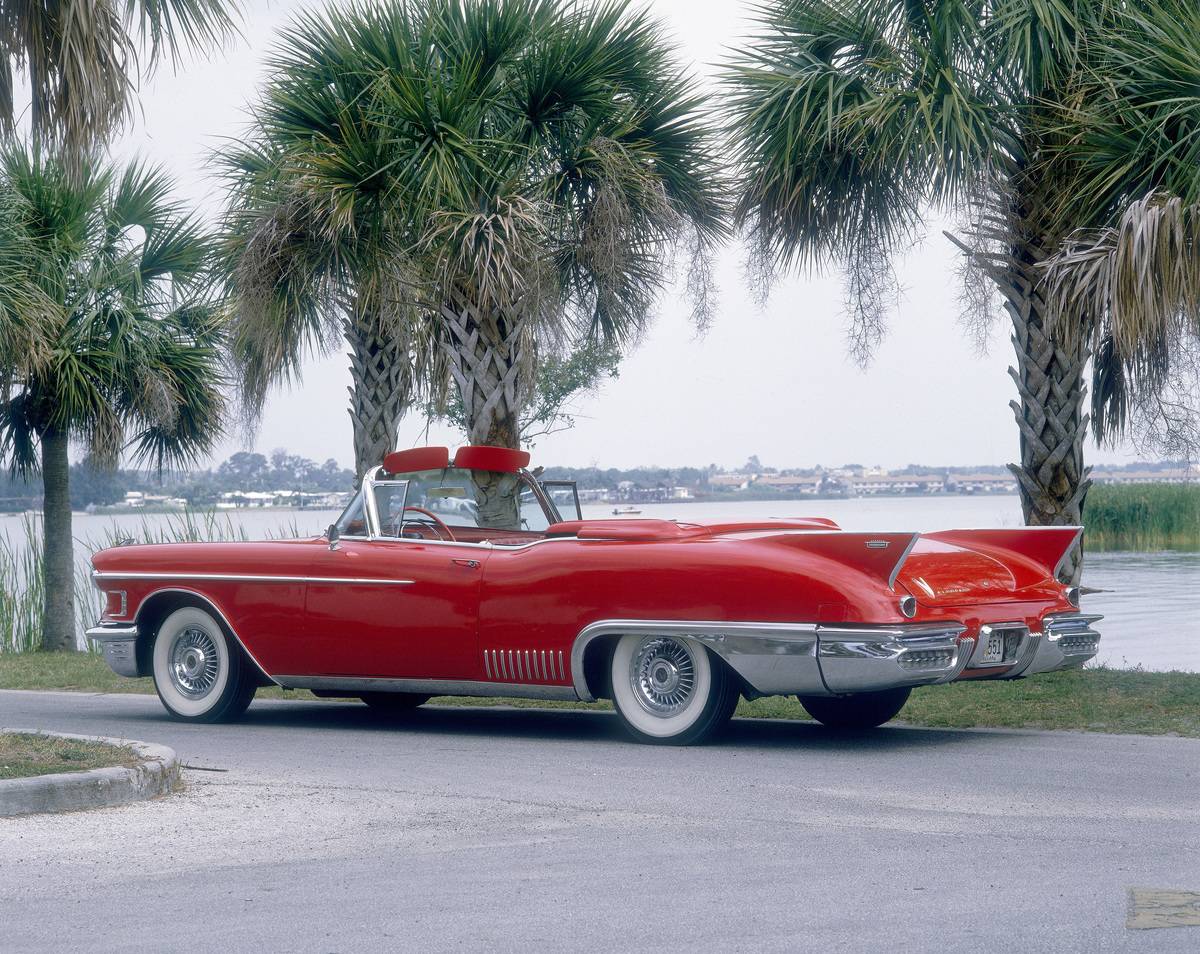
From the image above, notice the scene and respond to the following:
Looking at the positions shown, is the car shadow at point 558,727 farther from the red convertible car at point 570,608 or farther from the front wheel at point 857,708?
the red convertible car at point 570,608

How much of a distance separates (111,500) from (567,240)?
12.0 meters

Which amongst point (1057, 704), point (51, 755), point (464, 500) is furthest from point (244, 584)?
point (1057, 704)

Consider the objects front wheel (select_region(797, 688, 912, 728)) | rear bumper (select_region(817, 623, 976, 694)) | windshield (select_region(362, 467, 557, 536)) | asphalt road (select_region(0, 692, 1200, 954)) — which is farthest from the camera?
windshield (select_region(362, 467, 557, 536))

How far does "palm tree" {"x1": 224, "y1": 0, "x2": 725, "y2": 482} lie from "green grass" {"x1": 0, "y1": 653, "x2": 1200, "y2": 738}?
2988 millimetres

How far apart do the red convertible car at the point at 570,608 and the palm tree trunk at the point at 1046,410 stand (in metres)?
1.19

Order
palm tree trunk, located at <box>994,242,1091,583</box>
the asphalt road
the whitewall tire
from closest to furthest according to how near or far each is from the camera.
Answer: the asphalt road < the whitewall tire < palm tree trunk, located at <box>994,242,1091,583</box>

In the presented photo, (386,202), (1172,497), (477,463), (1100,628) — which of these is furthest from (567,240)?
(1172,497)

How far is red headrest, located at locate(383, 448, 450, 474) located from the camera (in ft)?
29.8

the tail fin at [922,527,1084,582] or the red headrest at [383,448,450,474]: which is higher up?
the red headrest at [383,448,450,474]

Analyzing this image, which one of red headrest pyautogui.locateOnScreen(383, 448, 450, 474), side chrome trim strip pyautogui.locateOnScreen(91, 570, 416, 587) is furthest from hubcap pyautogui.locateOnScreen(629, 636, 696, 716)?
red headrest pyautogui.locateOnScreen(383, 448, 450, 474)

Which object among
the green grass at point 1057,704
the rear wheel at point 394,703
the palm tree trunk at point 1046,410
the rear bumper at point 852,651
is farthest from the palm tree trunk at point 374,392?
the rear bumper at point 852,651

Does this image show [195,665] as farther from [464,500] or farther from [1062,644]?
[1062,644]

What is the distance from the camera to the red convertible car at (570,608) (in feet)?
23.5

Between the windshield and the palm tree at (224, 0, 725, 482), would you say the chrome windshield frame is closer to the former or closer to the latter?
the windshield
